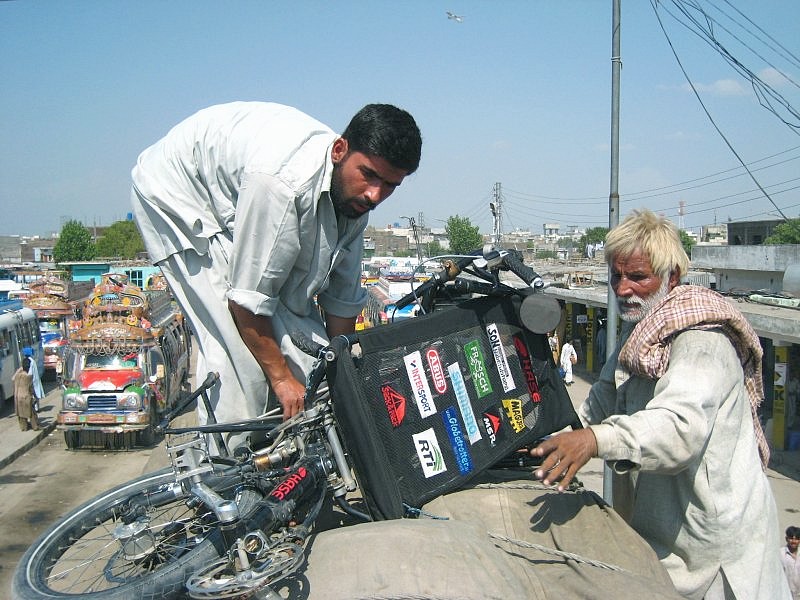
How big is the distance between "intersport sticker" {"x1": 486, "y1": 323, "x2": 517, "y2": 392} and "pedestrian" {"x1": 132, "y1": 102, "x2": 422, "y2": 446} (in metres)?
0.62

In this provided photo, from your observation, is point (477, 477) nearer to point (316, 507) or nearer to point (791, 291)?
point (316, 507)

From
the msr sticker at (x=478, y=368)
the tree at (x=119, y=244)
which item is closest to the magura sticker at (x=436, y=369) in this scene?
the msr sticker at (x=478, y=368)

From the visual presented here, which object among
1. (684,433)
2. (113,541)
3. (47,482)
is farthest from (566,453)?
(47,482)

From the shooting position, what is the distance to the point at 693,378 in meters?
2.21

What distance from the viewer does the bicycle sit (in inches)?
91.7

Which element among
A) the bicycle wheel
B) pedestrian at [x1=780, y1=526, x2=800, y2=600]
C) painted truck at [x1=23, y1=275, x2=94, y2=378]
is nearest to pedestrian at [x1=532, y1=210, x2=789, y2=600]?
the bicycle wheel

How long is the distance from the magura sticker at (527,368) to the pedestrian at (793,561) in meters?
5.50

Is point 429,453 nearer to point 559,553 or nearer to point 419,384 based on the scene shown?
point 419,384

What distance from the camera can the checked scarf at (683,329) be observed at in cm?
233

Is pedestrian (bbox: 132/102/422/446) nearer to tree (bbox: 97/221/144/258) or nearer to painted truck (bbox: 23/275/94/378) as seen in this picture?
painted truck (bbox: 23/275/94/378)

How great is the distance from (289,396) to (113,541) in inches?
29.0

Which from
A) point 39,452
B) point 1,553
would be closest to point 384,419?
point 1,553

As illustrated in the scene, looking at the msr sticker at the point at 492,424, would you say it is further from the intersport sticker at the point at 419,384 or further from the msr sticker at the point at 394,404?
the msr sticker at the point at 394,404

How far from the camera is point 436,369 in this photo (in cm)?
255
